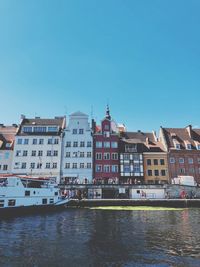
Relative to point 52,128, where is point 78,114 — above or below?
above

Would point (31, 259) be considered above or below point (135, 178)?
below

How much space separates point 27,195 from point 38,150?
69.9 feet

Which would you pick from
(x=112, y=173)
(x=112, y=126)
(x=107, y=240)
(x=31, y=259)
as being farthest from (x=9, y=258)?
(x=112, y=126)

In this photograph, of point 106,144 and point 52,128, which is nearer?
point 106,144

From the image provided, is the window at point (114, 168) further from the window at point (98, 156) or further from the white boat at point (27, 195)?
the white boat at point (27, 195)

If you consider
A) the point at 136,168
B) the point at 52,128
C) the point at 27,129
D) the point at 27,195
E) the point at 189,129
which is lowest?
the point at 27,195

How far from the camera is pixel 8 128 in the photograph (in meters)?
62.4

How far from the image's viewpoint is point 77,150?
55.6 meters

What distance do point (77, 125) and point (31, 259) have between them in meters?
46.0

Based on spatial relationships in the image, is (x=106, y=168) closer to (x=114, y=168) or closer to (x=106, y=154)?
(x=114, y=168)

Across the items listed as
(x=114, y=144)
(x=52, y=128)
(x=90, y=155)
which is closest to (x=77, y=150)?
(x=90, y=155)

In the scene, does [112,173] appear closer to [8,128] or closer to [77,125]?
[77,125]

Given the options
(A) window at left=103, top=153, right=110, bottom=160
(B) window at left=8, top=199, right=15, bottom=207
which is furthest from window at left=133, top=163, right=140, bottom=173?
(B) window at left=8, top=199, right=15, bottom=207

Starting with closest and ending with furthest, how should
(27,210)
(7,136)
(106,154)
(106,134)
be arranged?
1. (27,210)
2. (106,154)
3. (106,134)
4. (7,136)
